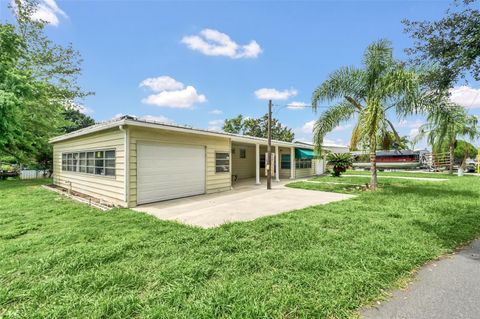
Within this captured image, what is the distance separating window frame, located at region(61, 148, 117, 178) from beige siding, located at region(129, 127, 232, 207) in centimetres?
92

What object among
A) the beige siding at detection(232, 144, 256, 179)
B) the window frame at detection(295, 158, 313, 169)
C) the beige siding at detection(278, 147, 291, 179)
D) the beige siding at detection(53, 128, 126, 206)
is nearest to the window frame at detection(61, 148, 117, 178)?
the beige siding at detection(53, 128, 126, 206)

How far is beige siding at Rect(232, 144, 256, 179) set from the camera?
16.8m

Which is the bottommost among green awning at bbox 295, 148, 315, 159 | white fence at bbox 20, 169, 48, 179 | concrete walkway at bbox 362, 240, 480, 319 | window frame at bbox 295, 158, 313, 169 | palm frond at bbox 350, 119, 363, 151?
concrete walkway at bbox 362, 240, 480, 319

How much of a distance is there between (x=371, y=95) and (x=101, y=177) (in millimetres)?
11440

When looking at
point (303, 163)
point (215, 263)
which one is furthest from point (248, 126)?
point (215, 263)

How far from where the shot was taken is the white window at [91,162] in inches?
315

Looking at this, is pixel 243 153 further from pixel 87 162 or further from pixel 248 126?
pixel 248 126

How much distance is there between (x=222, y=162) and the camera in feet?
35.1

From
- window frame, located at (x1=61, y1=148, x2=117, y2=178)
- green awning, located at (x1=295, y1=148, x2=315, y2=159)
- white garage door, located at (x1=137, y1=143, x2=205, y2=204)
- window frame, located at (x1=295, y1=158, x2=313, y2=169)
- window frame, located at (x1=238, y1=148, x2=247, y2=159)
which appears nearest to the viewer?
white garage door, located at (x1=137, y1=143, x2=205, y2=204)

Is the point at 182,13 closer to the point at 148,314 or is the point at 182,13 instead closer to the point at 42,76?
the point at 148,314

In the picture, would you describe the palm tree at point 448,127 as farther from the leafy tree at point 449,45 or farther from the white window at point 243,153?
the white window at point 243,153

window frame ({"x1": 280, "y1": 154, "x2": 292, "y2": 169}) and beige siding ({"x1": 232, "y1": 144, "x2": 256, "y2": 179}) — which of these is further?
window frame ({"x1": 280, "y1": 154, "x2": 292, "y2": 169})

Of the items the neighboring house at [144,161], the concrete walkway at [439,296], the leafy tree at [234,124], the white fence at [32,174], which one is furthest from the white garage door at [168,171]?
the leafy tree at [234,124]

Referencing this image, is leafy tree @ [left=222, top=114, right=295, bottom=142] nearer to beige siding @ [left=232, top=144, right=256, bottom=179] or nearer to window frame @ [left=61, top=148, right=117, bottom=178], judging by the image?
beige siding @ [left=232, top=144, right=256, bottom=179]
